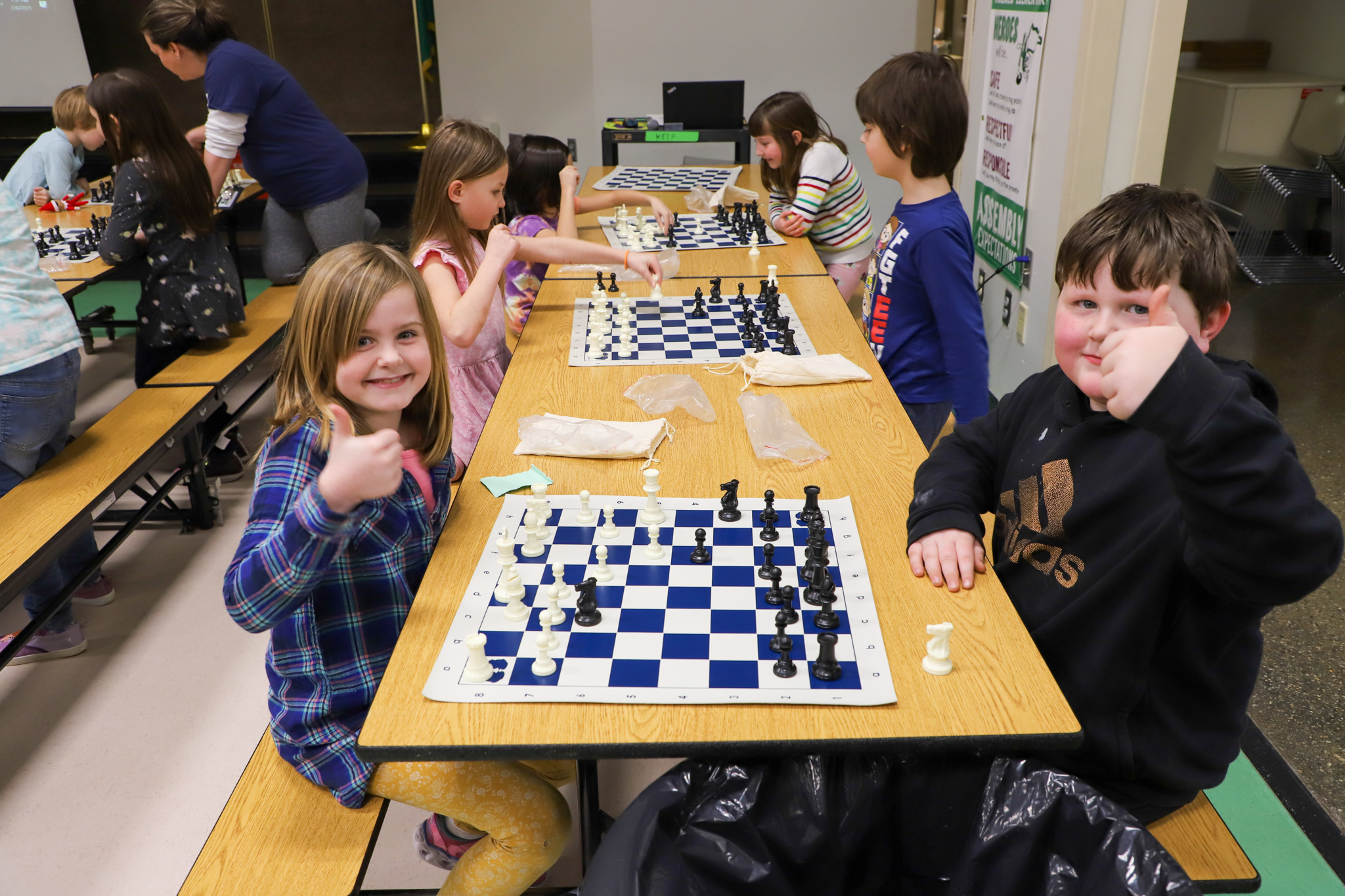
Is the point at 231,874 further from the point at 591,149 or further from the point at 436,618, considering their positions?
the point at 591,149

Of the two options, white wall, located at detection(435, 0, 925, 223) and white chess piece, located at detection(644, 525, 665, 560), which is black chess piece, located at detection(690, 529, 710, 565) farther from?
white wall, located at detection(435, 0, 925, 223)

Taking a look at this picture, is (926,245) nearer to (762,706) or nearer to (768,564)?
(768,564)

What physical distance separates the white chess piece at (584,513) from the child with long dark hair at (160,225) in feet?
8.21

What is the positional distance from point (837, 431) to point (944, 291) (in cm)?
64

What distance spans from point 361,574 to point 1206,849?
1.33 metres

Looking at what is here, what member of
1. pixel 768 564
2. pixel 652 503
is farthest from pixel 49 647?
pixel 768 564

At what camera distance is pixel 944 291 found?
2.31 meters

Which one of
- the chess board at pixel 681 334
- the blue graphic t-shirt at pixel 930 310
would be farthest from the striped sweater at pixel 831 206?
the blue graphic t-shirt at pixel 930 310

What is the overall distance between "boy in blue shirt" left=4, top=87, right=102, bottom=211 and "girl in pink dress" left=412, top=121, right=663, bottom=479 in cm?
300

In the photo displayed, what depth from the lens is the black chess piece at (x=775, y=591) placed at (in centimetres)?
133

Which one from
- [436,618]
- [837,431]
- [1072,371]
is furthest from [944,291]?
[436,618]

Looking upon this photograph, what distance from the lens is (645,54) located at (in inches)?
271

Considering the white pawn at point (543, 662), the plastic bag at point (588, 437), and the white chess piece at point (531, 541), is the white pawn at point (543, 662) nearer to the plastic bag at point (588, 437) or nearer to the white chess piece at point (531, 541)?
the white chess piece at point (531, 541)

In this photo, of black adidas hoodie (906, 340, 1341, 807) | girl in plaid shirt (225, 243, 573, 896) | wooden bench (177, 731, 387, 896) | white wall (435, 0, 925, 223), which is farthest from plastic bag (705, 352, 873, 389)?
white wall (435, 0, 925, 223)
